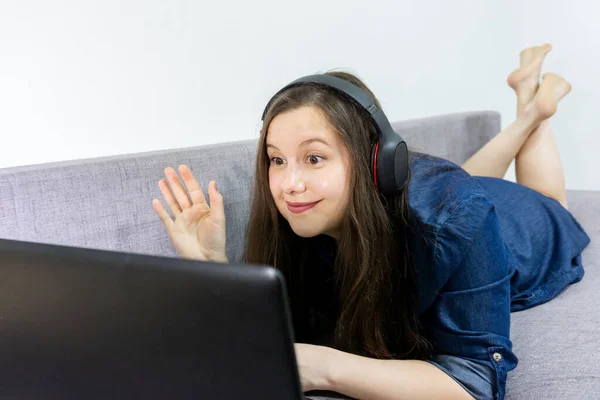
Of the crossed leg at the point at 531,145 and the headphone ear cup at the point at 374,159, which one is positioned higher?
the headphone ear cup at the point at 374,159

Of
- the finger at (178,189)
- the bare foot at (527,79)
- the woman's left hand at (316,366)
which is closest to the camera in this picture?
the woman's left hand at (316,366)

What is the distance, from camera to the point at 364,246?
1.06 m

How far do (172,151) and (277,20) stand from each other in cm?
80

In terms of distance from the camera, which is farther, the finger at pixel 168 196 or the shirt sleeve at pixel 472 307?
the finger at pixel 168 196

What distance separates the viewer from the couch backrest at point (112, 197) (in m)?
1.08

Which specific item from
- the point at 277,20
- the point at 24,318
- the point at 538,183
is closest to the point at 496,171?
the point at 538,183

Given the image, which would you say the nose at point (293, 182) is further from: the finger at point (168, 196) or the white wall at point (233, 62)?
the white wall at point (233, 62)

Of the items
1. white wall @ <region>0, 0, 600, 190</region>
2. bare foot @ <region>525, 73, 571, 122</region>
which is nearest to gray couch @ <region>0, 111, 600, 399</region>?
white wall @ <region>0, 0, 600, 190</region>

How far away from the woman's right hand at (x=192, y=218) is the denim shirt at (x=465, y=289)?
367 millimetres

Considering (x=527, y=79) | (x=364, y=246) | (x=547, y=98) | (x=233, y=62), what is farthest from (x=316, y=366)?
(x=527, y=79)

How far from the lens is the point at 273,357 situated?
488 millimetres

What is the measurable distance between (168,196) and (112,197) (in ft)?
0.32

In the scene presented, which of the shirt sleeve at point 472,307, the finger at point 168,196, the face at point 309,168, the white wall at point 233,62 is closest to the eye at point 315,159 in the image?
the face at point 309,168

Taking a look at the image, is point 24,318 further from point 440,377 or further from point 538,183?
point 538,183
